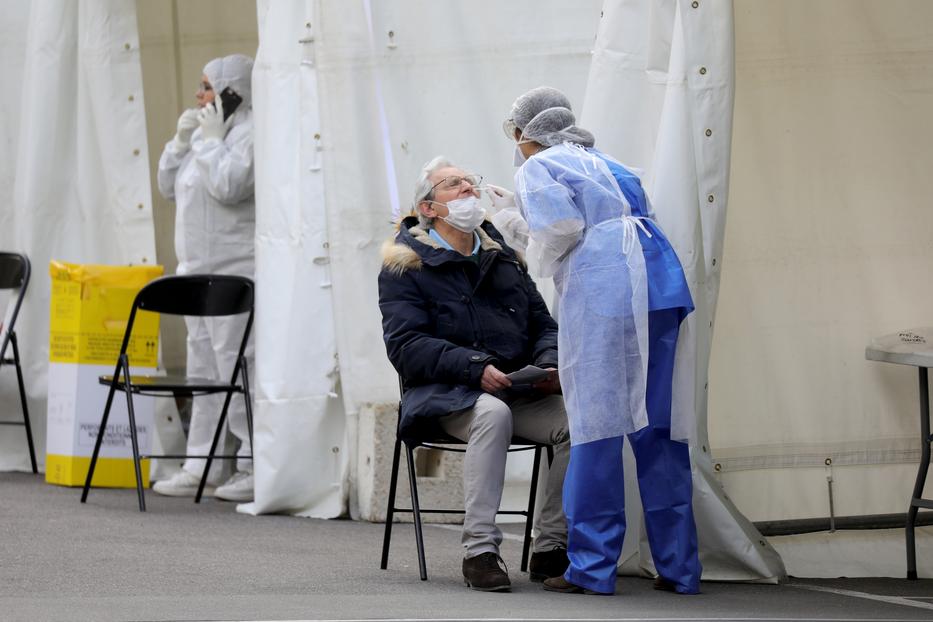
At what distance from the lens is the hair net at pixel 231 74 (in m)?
7.23

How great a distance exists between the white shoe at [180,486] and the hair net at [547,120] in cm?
313

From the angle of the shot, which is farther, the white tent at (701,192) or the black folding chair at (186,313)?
the black folding chair at (186,313)

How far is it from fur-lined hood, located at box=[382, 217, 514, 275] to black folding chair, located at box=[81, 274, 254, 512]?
5.98 ft

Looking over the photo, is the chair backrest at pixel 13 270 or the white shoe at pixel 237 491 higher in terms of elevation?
the chair backrest at pixel 13 270

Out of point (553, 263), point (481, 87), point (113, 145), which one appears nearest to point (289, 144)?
point (481, 87)

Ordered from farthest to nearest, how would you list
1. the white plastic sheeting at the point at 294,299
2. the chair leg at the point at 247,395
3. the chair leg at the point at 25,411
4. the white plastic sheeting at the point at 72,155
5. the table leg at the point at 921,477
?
1. the chair leg at the point at 25,411
2. the white plastic sheeting at the point at 72,155
3. the chair leg at the point at 247,395
4. the white plastic sheeting at the point at 294,299
5. the table leg at the point at 921,477

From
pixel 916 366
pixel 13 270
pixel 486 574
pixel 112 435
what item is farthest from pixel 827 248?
pixel 13 270

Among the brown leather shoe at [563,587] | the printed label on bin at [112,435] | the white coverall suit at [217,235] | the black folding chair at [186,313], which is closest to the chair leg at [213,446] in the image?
the black folding chair at [186,313]

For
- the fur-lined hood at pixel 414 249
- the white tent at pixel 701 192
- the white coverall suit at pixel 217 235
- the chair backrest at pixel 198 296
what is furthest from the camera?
the white coverall suit at pixel 217 235

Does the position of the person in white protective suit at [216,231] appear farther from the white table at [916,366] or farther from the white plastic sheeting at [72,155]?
the white table at [916,366]

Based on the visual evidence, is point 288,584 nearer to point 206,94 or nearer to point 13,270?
point 206,94

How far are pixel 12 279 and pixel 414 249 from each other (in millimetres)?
3717

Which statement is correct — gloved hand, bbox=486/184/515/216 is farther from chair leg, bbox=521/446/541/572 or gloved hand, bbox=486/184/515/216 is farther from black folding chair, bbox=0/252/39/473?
black folding chair, bbox=0/252/39/473

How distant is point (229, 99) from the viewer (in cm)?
725
